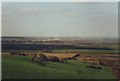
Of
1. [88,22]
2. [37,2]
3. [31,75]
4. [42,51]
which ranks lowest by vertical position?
[31,75]

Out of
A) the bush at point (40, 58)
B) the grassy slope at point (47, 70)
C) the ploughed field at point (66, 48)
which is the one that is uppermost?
the ploughed field at point (66, 48)

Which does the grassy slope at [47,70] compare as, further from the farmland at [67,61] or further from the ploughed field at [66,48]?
the ploughed field at [66,48]

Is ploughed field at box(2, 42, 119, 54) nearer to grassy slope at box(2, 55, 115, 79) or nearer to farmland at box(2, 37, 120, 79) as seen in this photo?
farmland at box(2, 37, 120, 79)

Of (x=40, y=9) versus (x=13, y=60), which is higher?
(x=40, y=9)

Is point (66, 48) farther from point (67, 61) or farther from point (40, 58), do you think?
point (40, 58)

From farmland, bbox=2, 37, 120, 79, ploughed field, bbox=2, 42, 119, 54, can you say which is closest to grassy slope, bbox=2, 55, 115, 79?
farmland, bbox=2, 37, 120, 79

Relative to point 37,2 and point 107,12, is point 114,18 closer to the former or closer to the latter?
point 107,12

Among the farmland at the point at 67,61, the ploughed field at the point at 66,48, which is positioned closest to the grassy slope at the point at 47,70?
the farmland at the point at 67,61

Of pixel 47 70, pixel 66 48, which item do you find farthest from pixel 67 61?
pixel 47 70

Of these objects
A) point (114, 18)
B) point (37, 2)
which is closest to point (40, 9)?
point (37, 2)
